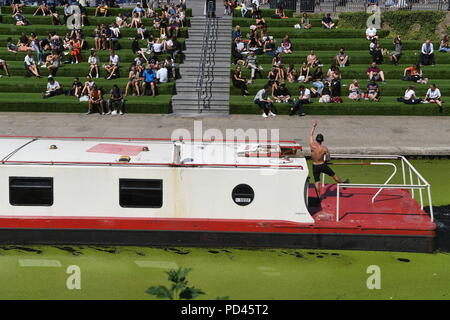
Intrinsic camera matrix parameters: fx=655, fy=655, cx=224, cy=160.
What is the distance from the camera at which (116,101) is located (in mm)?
25375

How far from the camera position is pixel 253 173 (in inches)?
530

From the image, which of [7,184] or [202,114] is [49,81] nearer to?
[202,114]

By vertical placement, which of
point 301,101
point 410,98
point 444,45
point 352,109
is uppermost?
point 444,45

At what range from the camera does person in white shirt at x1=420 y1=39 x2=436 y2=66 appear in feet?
95.4

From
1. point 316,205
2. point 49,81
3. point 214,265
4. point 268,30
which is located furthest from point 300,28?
point 214,265

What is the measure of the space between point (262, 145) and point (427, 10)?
23715mm

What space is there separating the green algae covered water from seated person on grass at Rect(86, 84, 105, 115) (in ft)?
39.8

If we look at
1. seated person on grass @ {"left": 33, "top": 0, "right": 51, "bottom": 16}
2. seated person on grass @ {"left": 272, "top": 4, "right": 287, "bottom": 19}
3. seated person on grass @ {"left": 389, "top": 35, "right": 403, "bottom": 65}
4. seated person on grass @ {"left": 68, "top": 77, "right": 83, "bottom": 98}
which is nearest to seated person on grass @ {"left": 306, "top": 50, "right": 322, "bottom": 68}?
seated person on grass @ {"left": 389, "top": 35, "right": 403, "bottom": 65}

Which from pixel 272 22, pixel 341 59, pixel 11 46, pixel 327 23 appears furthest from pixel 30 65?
pixel 327 23

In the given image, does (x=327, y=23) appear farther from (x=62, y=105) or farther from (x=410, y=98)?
(x=62, y=105)

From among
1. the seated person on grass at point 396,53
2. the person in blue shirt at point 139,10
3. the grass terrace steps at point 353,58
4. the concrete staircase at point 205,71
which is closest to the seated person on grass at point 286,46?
the grass terrace steps at point 353,58

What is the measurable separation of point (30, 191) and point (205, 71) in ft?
52.0

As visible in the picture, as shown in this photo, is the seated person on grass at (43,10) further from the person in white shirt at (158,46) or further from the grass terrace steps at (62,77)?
the person in white shirt at (158,46)

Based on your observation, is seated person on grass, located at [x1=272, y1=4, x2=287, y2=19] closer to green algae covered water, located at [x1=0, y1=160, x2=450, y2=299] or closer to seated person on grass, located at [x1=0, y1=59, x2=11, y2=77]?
seated person on grass, located at [x1=0, y1=59, x2=11, y2=77]
